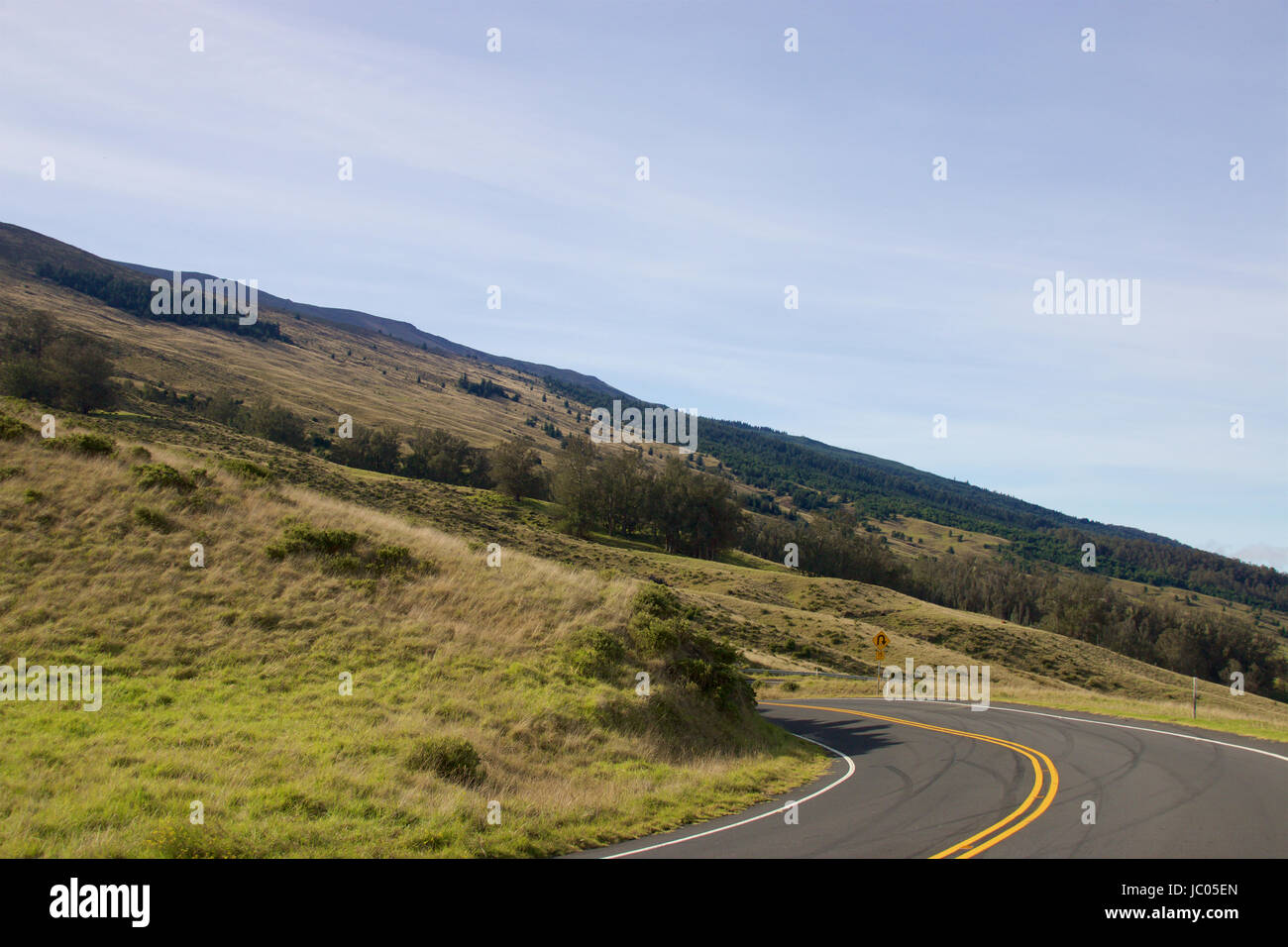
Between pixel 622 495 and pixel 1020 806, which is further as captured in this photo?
pixel 622 495

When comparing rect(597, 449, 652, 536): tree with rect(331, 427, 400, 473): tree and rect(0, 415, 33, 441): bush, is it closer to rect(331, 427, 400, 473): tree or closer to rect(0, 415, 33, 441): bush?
rect(331, 427, 400, 473): tree

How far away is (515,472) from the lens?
98562 mm

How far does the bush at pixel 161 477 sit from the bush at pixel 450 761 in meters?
14.2

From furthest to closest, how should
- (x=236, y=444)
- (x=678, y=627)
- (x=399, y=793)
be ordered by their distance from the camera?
(x=236, y=444), (x=678, y=627), (x=399, y=793)

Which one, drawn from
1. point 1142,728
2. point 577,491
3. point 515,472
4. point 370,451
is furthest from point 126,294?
point 1142,728

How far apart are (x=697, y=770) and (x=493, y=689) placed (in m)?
4.56

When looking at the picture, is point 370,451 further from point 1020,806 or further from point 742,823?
point 1020,806

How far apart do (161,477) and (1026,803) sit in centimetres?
2261

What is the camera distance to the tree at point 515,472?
9819 centimetres

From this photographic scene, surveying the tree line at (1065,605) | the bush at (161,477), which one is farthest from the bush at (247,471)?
the tree line at (1065,605)
